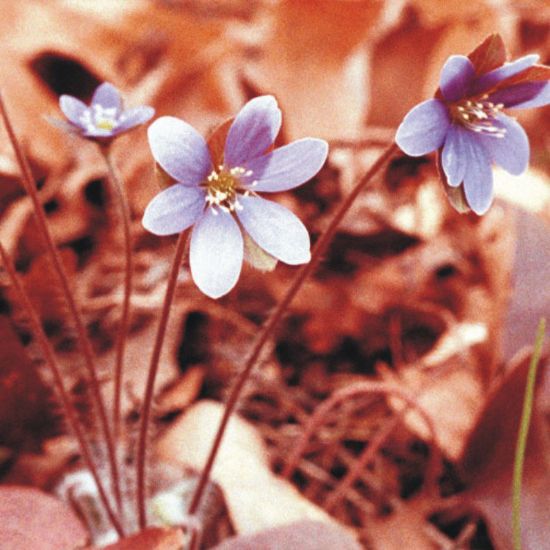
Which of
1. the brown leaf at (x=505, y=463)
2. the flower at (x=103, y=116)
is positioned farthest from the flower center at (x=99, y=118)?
the brown leaf at (x=505, y=463)

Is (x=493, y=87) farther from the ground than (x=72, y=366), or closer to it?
farther from the ground

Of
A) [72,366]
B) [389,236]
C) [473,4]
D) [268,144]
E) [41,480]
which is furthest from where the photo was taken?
[473,4]

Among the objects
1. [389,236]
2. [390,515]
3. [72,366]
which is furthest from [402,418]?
[72,366]

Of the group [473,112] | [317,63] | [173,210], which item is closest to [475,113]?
[473,112]

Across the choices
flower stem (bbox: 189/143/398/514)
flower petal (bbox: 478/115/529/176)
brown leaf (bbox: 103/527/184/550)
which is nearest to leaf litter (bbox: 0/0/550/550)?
brown leaf (bbox: 103/527/184/550)

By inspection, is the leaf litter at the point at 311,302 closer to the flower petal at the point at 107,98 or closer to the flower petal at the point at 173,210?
the flower petal at the point at 107,98

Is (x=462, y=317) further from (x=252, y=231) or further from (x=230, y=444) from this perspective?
(x=252, y=231)

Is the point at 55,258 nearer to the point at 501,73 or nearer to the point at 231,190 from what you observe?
the point at 231,190
